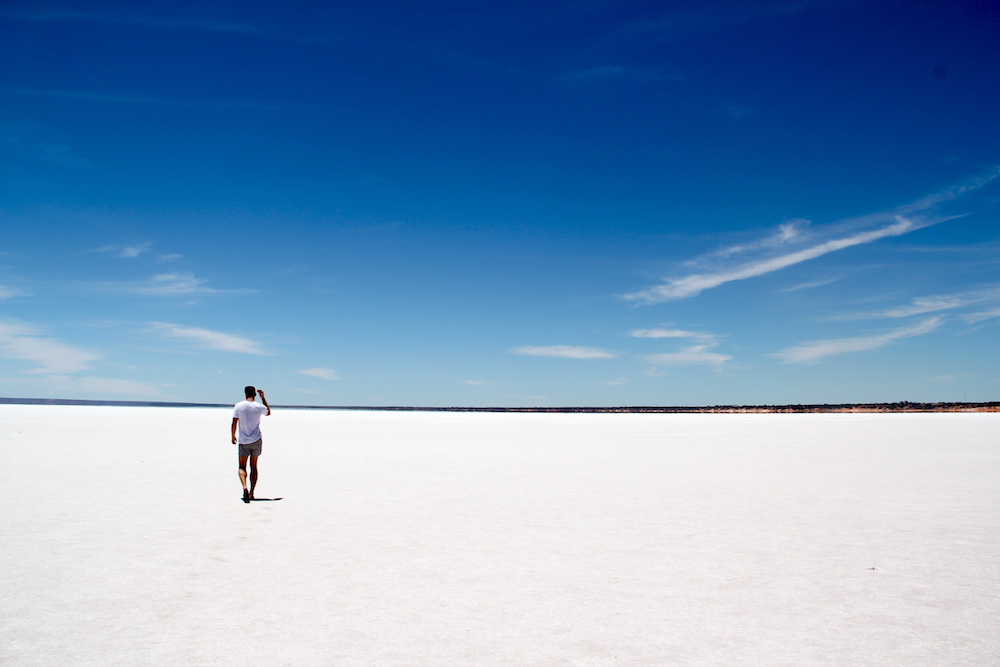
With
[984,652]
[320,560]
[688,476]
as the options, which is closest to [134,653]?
[320,560]

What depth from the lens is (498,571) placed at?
6.03 metres

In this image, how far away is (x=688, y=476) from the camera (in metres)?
13.2

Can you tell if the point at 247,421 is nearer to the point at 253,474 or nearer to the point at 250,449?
the point at 250,449

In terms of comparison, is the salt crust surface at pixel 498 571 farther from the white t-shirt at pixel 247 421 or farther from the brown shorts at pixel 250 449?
the white t-shirt at pixel 247 421

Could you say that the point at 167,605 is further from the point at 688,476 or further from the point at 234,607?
the point at 688,476

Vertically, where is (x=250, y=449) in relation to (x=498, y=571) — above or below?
above

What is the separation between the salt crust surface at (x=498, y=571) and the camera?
4.23 m

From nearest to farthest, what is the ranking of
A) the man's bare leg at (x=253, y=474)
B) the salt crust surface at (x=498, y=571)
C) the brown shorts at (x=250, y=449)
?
the salt crust surface at (x=498, y=571) → the man's bare leg at (x=253, y=474) → the brown shorts at (x=250, y=449)

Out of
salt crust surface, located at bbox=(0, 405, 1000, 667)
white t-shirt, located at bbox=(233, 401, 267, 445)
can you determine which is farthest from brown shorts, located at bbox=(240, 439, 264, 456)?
salt crust surface, located at bbox=(0, 405, 1000, 667)

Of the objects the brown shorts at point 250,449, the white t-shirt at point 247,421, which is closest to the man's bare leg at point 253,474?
the brown shorts at point 250,449

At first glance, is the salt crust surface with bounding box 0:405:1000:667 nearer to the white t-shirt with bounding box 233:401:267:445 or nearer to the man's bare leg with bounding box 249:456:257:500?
the man's bare leg with bounding box 249:456:257:500

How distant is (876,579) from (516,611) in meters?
3.55

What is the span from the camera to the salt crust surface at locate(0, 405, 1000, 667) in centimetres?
423

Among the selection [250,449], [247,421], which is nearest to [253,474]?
[250,449]
